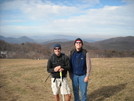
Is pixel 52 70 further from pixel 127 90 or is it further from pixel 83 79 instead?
pixel 127 90

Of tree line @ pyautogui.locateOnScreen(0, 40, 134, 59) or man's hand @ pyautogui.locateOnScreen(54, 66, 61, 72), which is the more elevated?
man's hand @ pyautogui.locateOnScreen(54, 66, 61, 72)

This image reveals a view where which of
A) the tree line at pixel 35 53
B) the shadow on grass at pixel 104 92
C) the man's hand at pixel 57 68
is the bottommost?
the tree line at pixel 35 53

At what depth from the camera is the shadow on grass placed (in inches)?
203

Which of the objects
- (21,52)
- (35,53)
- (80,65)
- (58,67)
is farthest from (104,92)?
(35,53)

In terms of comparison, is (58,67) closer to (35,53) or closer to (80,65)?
(80,65)

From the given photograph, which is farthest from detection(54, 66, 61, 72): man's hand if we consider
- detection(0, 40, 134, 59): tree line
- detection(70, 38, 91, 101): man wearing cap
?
detection(0, 40, 134, 59): tree line

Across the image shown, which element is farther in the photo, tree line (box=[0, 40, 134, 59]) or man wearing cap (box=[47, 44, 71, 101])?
tree line (box=[0, 40, 134, 59])

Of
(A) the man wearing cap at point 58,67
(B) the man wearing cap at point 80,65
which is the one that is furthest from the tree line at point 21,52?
(B) the man wearing cap at point 80,65

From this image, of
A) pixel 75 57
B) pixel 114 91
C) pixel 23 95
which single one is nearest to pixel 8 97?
pixel 23 95

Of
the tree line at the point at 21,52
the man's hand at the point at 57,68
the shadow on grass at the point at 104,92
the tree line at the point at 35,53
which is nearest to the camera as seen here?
the man's hand at the point at 57,68

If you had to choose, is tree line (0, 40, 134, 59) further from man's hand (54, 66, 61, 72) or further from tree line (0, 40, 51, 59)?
man's hand (54, 66, 61, 72)

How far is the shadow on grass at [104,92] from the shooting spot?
5.15m

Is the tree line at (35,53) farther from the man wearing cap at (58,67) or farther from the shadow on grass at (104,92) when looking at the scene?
the man wearing cap at (58,67)

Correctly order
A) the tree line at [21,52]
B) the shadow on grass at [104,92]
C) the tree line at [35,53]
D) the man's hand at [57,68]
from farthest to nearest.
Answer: the tree line at [21,52], the tree line at [35,53], the shadow on grass at [104,92], the man's hand at [57,68]
